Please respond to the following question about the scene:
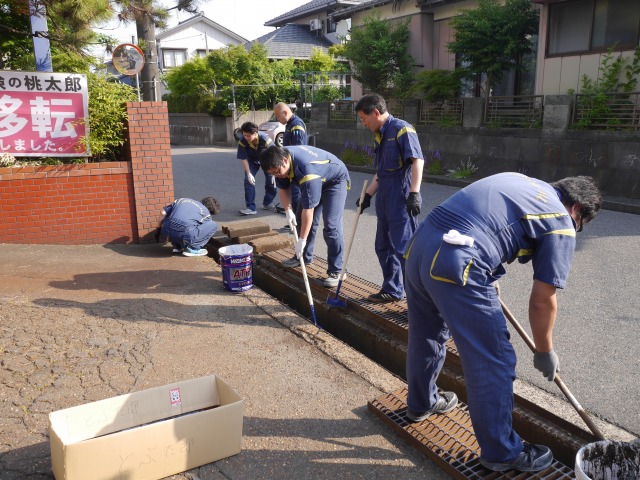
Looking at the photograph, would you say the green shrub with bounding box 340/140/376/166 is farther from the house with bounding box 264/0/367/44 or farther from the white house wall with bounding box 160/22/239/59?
the white house wall with bounding box 160/22/239/59

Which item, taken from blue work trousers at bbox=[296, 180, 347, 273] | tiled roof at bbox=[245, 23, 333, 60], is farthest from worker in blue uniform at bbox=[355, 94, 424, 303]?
tiled roof at bbox=[245, 23, 333, 60]

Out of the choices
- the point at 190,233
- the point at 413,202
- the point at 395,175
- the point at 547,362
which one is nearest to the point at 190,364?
the point at 413,202

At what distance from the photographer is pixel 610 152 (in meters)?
10.1

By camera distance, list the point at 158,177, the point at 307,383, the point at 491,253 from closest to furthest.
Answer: the point at 491,253, the point at 307,383, the point at 158,177

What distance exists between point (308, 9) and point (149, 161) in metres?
27.4

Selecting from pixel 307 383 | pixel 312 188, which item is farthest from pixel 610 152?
pixel 307 383

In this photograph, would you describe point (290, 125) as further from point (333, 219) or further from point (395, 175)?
point (395, 175)

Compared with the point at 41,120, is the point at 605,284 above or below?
below

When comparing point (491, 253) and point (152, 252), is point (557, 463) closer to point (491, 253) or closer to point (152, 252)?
point (491, 253)

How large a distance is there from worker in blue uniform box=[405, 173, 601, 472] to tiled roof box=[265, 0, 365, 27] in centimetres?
2809

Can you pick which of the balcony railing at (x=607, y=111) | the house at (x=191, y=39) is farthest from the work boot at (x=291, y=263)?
the house at (x=191, y=39)

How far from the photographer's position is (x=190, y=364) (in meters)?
4.21

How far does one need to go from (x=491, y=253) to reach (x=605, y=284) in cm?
395

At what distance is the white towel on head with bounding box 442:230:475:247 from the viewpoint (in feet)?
8.72
